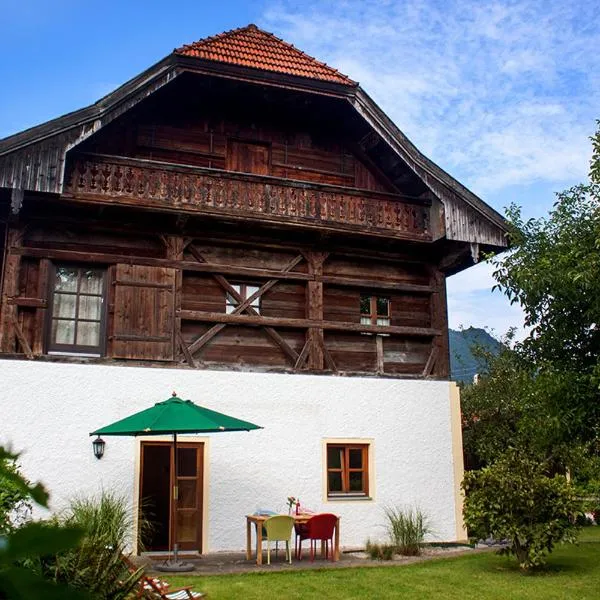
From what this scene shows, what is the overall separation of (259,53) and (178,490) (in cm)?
802

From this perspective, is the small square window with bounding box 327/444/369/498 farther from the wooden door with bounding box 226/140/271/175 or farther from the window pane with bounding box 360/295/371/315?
the wooden door with bounding box 226/140/271/175

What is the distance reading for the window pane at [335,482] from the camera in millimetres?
13555

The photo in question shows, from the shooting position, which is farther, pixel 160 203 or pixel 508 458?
pixel 160 203

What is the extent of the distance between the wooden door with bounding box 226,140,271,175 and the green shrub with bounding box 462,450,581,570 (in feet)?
23.1

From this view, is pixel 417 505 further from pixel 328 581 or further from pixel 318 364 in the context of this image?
pixel 328 581

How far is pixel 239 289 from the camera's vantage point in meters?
13.6

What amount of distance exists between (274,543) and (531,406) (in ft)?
15.7

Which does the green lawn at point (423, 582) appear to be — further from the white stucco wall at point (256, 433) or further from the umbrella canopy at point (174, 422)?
the white stucco wall at point (256, 433)

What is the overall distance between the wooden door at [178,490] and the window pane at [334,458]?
7.92 feet

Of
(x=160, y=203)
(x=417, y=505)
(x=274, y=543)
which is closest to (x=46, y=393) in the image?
(x=160, y=203)

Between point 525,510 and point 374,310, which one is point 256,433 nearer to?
point 374,310

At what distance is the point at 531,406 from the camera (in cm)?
1127

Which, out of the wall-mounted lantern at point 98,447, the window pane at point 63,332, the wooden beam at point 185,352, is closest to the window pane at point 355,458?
the wooden beam at point 185,352

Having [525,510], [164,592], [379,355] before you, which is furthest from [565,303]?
[164,592]
